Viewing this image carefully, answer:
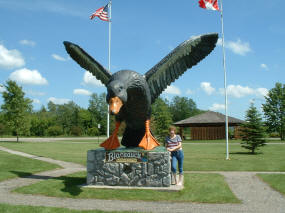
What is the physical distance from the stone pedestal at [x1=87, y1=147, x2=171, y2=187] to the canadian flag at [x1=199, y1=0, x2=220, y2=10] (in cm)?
967

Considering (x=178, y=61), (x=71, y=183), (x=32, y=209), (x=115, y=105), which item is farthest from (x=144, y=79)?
(x=32, y=209)

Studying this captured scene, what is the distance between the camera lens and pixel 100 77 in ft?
23.9

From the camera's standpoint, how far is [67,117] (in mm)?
68438

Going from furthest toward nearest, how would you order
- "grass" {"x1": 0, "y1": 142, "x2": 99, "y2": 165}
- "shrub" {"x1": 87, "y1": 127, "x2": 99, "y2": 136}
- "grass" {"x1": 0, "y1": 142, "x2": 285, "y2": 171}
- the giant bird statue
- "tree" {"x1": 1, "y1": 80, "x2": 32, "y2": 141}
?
"shrub" {"x1": 87, "y1": 127, "x2": 99, "y2": 136} < "tree" {"x1": 1, "y1": 80, "x2": 32, "y2": 141} < "grass" {"x1": 0, "y1": 142, "x2": 99, "y2": 165} < "grass" {"x1": 0, "y1": 142, "x2": 285, "y2": 171} < the giant bird statue

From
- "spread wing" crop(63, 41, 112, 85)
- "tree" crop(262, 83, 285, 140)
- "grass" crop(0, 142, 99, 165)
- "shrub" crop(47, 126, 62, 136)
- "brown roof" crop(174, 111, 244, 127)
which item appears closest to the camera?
"spread wing" crop(63, 41, 112, 85)

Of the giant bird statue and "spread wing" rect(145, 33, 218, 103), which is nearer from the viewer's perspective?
the giant bird statue

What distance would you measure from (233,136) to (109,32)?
26278 mm

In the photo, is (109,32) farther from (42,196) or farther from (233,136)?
(233,136)

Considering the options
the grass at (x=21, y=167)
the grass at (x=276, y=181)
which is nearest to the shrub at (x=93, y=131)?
the grass at (x=21, y=167)

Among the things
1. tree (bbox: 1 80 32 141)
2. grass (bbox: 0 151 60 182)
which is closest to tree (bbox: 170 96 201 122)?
tree (bbox: 1 80 32 141)

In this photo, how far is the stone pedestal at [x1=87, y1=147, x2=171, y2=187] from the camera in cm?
642

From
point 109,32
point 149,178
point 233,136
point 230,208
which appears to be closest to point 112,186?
point 149,178

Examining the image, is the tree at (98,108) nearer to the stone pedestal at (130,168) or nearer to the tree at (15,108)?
the tree at (15,108)

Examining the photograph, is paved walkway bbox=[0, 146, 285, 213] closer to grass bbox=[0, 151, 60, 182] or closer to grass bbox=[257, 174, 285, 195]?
grass bbox=[257, 174, 285, 195]
